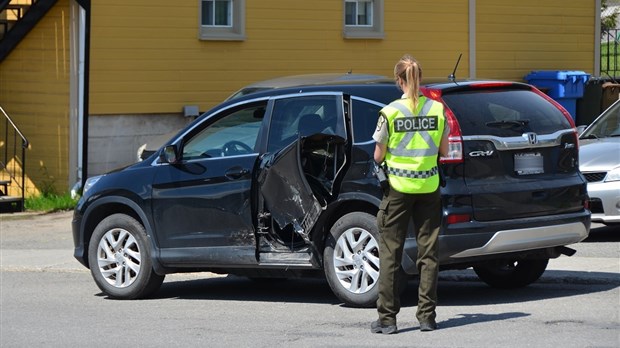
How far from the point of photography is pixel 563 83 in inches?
931

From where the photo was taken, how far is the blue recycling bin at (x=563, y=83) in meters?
23.7

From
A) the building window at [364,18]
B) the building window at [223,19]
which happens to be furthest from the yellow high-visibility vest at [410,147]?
the building window at [364,18]

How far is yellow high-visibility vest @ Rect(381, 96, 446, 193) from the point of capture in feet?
27.6

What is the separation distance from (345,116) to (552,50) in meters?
16.1

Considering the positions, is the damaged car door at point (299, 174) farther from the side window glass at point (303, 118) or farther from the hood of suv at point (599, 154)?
the hood of suv at point (599, 154)

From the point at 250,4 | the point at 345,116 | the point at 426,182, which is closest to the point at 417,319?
the point at 426,182

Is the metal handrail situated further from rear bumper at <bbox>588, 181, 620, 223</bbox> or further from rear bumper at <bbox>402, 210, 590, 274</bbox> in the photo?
rear bumper at <bbox>402, 210, 590, 274</bbox>

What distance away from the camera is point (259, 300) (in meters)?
10.6

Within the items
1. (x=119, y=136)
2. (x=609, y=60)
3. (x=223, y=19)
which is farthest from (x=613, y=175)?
(x=609, y=60)

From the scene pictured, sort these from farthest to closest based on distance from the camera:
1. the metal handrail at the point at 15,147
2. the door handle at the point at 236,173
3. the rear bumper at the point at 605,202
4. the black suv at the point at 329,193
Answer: the metal handrail at the point at 15,147 < the rear bumper at the point at 605,202 < the door handle at the point at 236,173 < the black suv at the point at 329,193

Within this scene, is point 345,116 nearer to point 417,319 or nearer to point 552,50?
point 417,319

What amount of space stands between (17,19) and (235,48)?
353 centimetres

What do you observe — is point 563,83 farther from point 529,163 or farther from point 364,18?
point 529,163

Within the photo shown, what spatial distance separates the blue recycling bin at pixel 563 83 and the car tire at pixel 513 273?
44.3 feet
